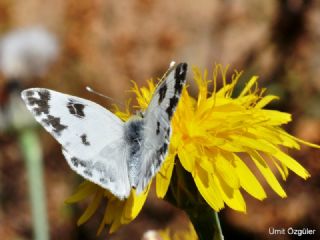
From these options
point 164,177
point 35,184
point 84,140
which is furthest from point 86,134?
point 35,184

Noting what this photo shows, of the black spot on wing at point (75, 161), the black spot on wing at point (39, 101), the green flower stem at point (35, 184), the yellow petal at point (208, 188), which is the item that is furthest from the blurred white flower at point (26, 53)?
the yellow petal at point (208, 188)

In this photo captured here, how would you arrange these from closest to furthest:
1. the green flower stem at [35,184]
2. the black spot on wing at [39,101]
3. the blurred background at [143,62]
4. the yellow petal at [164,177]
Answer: the yellow petal at [164,177] → the black spot on wing at [39,101] → the green flower stem at [35,184] → the blurred background at [143,62]

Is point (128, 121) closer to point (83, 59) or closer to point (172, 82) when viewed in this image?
point (172, 82)

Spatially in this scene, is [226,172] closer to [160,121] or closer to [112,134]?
[160,121]

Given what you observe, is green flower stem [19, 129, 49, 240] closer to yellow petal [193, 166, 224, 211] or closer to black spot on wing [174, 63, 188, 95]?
yellow petal [193, 166, 224, 211]

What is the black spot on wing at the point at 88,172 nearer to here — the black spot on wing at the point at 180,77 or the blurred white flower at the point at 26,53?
the black spot on wing at the point at 180,77

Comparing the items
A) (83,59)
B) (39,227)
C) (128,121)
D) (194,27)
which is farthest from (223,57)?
(128,121)
